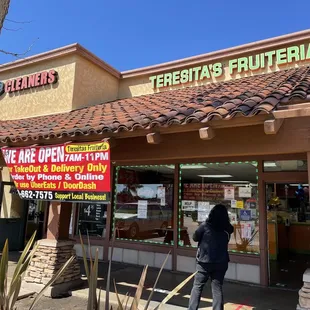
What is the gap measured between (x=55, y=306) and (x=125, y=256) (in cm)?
316

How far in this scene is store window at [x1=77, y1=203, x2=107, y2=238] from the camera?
888 cm

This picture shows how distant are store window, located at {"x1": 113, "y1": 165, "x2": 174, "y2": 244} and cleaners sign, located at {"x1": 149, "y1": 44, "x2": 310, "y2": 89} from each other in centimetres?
315

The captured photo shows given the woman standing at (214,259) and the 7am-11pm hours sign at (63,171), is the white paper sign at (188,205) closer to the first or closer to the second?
the woman standing at (214,259)

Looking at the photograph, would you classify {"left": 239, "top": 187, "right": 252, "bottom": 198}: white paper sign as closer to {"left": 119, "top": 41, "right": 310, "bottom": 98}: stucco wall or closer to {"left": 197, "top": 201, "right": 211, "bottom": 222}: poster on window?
{"left": 197, "top": 201, "right": 211, "bottom": 222}: poster on window

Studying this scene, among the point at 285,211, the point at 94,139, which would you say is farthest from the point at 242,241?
the point at 285,211

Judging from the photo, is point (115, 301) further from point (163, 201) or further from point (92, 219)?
point (92, 219)

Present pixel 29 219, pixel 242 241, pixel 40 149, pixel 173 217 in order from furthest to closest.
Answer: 1. pixel 29 219
2. pixel 173 217
3. pixel 242 241
4. pixel 40 149

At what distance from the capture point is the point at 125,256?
830 centimetres

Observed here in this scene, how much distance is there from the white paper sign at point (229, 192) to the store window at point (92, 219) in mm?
3494

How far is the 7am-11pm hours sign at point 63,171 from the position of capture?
201 inches

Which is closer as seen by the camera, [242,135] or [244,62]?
[242,135]

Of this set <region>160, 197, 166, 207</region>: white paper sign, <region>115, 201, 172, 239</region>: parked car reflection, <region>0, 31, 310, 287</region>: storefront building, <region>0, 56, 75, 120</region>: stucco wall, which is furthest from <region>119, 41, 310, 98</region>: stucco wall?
<region>115, 201, 172, 239</region>: parked car reflection

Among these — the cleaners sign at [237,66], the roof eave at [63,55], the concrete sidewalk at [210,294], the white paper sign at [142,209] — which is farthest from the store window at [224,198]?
the roof eave at [63,55]

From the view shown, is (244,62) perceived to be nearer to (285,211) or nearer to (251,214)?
(251,214)
